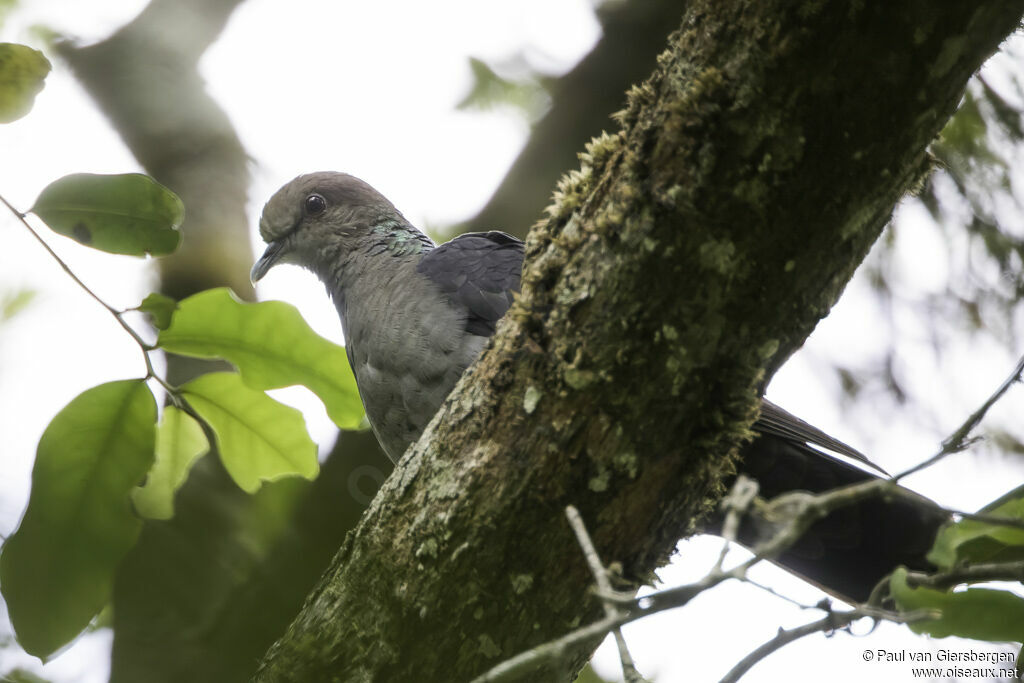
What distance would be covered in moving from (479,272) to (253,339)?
3.64ft

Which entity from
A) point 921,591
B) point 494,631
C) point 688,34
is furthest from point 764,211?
point 494,631

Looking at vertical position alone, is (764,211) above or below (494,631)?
above

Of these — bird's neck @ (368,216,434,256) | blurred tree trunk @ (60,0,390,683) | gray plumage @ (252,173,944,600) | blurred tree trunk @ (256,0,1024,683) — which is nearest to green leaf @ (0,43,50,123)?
blurred tree trunk @ (256,0,1024,683)

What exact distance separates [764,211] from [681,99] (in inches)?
10.1

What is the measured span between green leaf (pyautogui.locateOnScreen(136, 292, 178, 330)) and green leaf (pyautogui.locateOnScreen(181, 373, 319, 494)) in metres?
0.26

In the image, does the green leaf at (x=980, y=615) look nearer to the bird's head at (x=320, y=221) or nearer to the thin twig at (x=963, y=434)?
the thin twig at (x=963, y=434)

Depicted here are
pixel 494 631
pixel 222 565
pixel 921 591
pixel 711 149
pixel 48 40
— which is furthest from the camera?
pixel 48 40

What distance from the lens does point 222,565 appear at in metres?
3.31

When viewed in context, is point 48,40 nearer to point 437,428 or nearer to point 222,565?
point 222,565

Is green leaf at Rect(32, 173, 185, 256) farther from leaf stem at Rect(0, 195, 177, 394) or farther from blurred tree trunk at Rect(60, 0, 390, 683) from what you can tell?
blurred tree trunk at Rect(60, 0, 390, 683)

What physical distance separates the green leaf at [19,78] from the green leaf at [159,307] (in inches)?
19.6

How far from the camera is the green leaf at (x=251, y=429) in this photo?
226cm

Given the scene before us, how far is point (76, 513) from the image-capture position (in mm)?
2090

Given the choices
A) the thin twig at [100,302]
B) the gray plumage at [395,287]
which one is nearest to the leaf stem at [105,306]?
the thin twig at [100,302]
